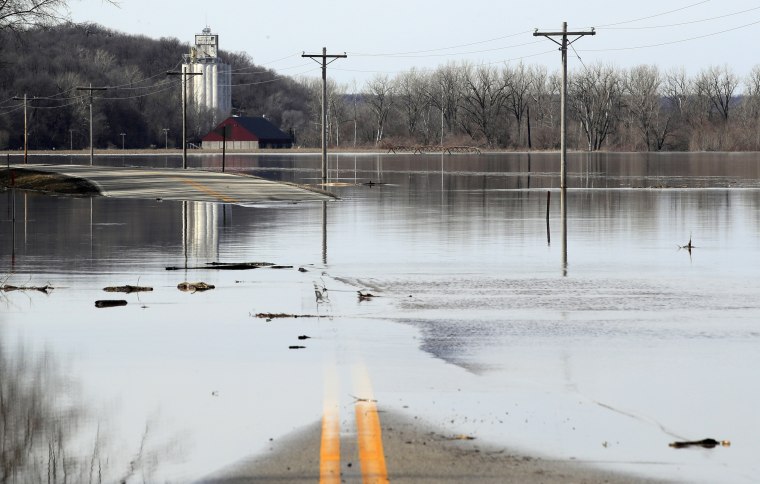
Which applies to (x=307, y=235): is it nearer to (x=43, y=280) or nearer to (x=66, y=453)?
(x=43, y=280)

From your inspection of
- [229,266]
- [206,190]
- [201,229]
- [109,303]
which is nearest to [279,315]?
[109,303]

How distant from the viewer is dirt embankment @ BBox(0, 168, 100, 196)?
50.8 meters

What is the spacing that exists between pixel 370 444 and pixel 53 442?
6.84ft

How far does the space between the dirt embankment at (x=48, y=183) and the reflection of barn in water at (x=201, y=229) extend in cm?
1003

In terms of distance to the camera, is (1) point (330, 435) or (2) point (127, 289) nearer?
(1) point (330, 435)

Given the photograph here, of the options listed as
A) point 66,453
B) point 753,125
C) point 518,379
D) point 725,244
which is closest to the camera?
point 66,453

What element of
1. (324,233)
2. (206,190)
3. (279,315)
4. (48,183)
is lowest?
(279,315)

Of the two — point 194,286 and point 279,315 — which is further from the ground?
point 194,286

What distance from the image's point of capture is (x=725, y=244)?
26.3 m

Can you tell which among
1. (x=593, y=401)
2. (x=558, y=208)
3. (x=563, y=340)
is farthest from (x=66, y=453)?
(x=558, y=208)

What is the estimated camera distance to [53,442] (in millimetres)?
8219

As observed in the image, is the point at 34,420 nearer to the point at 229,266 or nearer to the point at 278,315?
the point at 278,315

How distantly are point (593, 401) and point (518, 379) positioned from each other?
3.58 ft

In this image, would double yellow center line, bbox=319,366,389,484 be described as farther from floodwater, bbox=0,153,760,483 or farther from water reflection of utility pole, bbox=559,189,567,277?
water reflection of utility pole, bbox=559,189,567,277
